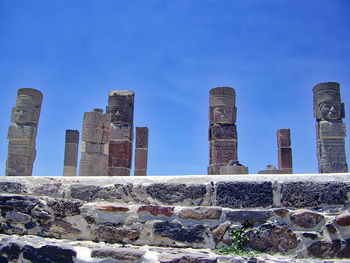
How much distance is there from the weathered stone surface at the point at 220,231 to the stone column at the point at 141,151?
12357 mm

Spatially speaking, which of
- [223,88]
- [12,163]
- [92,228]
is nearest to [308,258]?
[92,228]

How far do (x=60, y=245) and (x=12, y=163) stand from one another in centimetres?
1050

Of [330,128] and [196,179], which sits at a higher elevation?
[330,128]

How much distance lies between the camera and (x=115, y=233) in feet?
9.29

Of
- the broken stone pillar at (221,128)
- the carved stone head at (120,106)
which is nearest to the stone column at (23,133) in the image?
the carved stone head at (120,106)

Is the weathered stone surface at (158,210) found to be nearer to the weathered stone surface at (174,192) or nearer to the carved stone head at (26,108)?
the weathered stone surface at (174,192)

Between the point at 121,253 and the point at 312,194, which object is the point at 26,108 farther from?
the point at 312,194

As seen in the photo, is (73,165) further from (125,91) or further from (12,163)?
(125,91)

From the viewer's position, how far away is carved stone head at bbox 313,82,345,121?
40.4 feet

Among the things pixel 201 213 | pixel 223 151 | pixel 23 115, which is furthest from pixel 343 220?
pixel 23 115

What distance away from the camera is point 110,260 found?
262 cm

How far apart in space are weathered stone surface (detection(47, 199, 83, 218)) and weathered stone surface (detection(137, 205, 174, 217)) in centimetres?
54

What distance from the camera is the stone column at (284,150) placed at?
14875 mm

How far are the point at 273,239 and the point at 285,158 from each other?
515 inches
